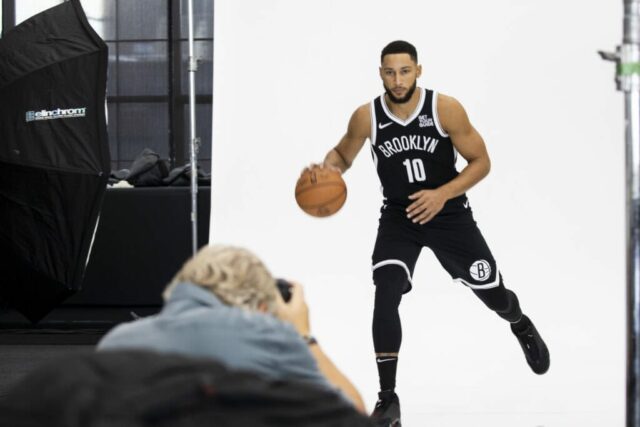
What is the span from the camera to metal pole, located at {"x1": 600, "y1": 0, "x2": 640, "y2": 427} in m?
2.27

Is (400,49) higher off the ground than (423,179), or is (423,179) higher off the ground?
(400,49)

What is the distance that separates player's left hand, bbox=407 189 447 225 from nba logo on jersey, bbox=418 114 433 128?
276 mm

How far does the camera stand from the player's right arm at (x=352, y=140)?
176 inches

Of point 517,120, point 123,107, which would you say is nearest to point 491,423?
point 517,120

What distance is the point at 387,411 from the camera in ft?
13.0

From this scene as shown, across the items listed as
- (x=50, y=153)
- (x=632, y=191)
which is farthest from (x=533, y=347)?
(x=632, y=191)

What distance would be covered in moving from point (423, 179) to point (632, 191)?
202 centimetres

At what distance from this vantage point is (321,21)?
512 centimetres

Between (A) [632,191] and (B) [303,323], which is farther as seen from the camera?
(A) [632,191]

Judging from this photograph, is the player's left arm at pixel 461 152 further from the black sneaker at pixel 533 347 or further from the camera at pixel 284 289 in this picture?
the camera at pixel 284 289

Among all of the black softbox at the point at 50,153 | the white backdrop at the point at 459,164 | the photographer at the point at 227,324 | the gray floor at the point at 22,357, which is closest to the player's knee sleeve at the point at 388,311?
the white backdrop at the point at 459,164

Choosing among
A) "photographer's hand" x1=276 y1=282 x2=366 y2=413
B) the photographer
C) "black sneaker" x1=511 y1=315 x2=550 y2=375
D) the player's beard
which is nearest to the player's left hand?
the player's beard

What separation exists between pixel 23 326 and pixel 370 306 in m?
2.87

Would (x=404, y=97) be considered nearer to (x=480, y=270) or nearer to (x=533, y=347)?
(x=480, y=270)
